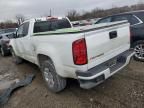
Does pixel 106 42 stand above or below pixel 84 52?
above

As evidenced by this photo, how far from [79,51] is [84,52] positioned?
91mm

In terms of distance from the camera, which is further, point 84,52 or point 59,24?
Answer: point 59,24

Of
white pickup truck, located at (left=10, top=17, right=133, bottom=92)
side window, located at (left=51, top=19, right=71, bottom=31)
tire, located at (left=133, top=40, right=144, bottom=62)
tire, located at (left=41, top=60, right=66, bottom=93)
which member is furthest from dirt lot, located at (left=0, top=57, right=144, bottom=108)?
side window, located at (left=51, top=19, right=71, bottom=31)

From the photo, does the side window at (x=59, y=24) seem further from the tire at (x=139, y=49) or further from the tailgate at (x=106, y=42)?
the tire at (x=139, y=49)

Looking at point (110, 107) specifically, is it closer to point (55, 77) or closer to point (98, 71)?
point (98, 71)

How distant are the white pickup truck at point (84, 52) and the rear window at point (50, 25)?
725mm

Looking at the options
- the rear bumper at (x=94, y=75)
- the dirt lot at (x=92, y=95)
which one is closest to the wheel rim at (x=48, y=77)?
the dirt lot at (x=92, y=95)

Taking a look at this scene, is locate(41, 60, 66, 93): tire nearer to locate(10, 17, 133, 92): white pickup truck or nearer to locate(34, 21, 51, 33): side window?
locate(10, 17, 133, 92): white pickup truck

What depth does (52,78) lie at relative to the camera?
14.0ft

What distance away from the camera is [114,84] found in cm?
447

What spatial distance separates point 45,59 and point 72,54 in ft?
4.53

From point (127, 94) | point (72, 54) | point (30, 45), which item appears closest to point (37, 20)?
point (30, 45)

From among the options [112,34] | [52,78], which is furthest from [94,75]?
[52,78]

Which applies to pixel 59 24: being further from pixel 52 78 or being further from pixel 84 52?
pixel 84 52
